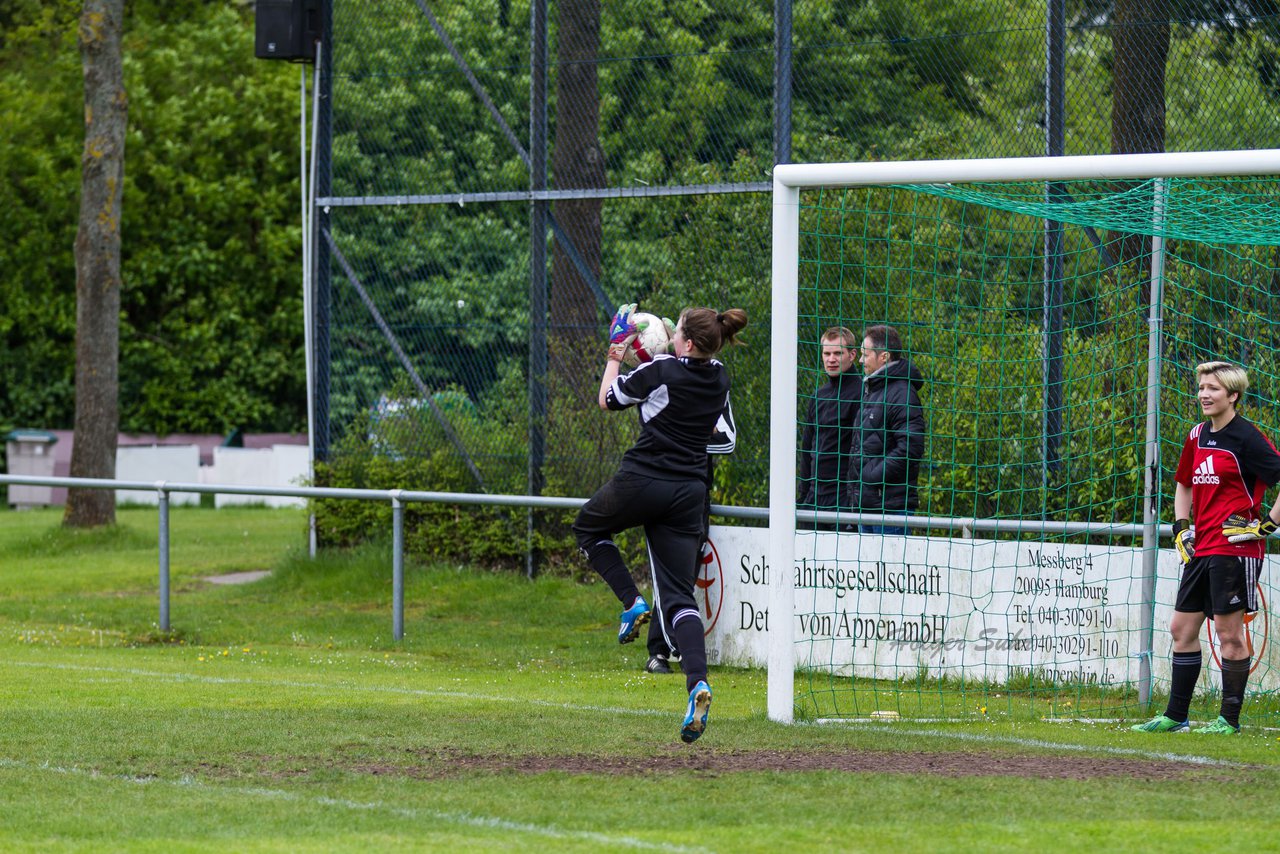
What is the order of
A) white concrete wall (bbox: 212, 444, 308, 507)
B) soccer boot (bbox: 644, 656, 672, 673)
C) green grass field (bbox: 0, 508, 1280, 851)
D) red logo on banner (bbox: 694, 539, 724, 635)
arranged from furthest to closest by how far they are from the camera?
white concrete wall (bbox: 212, 444, 308, 507), red logo on banner (bbox: 694, 539, 724, 635), soccer boot (bbox: 644, 656, 672, 673), green grass field (bbox: 0, 508, 1280, 851)

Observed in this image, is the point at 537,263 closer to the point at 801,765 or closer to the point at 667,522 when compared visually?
the point at 667,522

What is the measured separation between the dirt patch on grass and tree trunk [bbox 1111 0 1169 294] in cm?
629

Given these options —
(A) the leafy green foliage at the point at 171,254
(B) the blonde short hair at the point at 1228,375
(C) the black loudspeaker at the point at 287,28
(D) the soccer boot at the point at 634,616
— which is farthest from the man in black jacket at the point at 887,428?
(A) the leafy green foliage at the point at 171,254

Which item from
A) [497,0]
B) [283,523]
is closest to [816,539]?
[497,0]

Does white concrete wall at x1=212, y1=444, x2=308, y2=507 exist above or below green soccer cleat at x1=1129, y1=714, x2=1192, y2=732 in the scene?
above

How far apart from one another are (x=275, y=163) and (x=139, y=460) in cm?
664

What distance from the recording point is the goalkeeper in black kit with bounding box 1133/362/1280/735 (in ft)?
26.1

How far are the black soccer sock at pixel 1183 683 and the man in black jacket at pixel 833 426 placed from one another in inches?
95.1

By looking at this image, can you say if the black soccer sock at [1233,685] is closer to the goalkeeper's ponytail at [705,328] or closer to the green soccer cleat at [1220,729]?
the green soccer cleat at [1220,729]

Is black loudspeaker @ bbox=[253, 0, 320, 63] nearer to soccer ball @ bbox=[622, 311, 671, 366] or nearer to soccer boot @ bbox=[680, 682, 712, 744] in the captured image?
soccer ball @ bbox=[622, 311, 671, 366]

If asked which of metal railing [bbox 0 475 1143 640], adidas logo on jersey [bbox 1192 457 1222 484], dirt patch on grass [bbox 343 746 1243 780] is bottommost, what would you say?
dirt patch on grass [bbox 343 746 1243 780]

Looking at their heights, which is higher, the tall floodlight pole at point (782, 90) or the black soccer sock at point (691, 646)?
the tall floodlight pole at point (782, 90)

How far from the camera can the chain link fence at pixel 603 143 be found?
40.8 ft

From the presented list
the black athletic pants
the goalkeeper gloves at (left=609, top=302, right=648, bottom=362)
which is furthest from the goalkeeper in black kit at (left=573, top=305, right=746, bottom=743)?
the goalkeeper gloves at (left=609, top=302, right=648, bottom=362)
